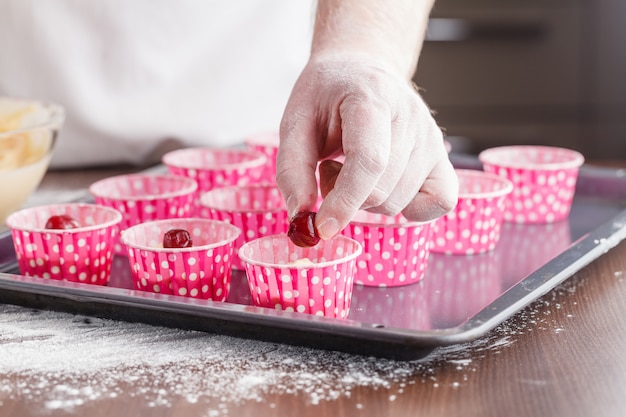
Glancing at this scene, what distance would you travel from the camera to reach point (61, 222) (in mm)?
1188

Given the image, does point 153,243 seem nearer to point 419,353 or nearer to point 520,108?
point 419,353

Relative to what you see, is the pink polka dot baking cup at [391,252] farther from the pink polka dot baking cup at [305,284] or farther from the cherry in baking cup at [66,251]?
the cherry in baking cup at [66,251]

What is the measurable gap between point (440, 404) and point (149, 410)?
10.2 inches

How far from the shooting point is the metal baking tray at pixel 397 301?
90 cm

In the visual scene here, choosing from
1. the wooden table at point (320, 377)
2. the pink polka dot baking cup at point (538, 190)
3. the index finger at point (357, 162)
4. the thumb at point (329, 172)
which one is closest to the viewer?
the wooden table at point (320, 377)

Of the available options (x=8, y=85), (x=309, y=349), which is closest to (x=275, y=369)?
(x=309, y=349)

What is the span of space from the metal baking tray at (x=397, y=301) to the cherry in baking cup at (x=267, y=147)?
435 millimetres

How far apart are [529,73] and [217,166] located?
190cm

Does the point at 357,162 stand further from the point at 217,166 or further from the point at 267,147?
the point at 267,147

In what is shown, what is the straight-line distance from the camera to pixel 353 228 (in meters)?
1.22

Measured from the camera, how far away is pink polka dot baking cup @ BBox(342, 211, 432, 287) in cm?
119

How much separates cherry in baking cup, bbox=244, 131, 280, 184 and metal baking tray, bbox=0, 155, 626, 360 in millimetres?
435

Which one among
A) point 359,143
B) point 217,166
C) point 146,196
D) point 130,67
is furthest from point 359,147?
point 130,67

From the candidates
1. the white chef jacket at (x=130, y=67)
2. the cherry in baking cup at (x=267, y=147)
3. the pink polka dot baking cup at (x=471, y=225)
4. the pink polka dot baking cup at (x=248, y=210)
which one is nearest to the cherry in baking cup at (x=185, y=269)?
the pink polka dot baking cup at (x=248, y=210)
